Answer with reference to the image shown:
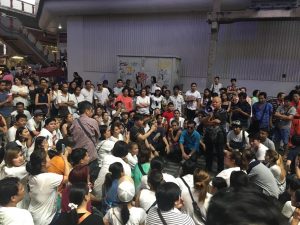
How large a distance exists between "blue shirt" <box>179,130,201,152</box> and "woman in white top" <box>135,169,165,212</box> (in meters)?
3.16

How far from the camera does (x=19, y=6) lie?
76.8 ft

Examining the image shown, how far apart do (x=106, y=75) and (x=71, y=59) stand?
7.16 ft

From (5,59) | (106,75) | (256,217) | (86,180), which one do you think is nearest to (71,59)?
(106,75)

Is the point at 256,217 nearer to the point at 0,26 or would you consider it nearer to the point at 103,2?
the point at 103,2

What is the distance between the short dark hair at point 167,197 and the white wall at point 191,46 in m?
9.62

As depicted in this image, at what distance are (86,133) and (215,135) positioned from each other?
9.37 feet

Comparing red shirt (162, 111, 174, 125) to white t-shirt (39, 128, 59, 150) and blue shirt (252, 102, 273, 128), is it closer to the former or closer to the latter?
blue shirt (252, 102, 273, 128)

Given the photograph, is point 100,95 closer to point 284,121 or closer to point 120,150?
point 120,150

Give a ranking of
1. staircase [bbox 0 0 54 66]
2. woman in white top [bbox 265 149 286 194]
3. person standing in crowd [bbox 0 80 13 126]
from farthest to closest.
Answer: staircase [bbox 0 0 54 66]
person standing in crowd [bbox 0 80 13 126]
woman in white top [bbox 265 149 286 194]

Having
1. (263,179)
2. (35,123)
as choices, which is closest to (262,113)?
(263,179)

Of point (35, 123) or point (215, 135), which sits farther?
point (215, 135)

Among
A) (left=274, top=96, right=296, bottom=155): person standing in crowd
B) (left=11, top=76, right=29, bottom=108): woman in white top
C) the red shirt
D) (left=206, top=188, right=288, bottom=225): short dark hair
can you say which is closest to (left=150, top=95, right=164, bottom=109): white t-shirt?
the red shirt

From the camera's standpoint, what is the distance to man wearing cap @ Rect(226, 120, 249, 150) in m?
5.93

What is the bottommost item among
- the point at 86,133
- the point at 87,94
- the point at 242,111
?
the point at 86,133
